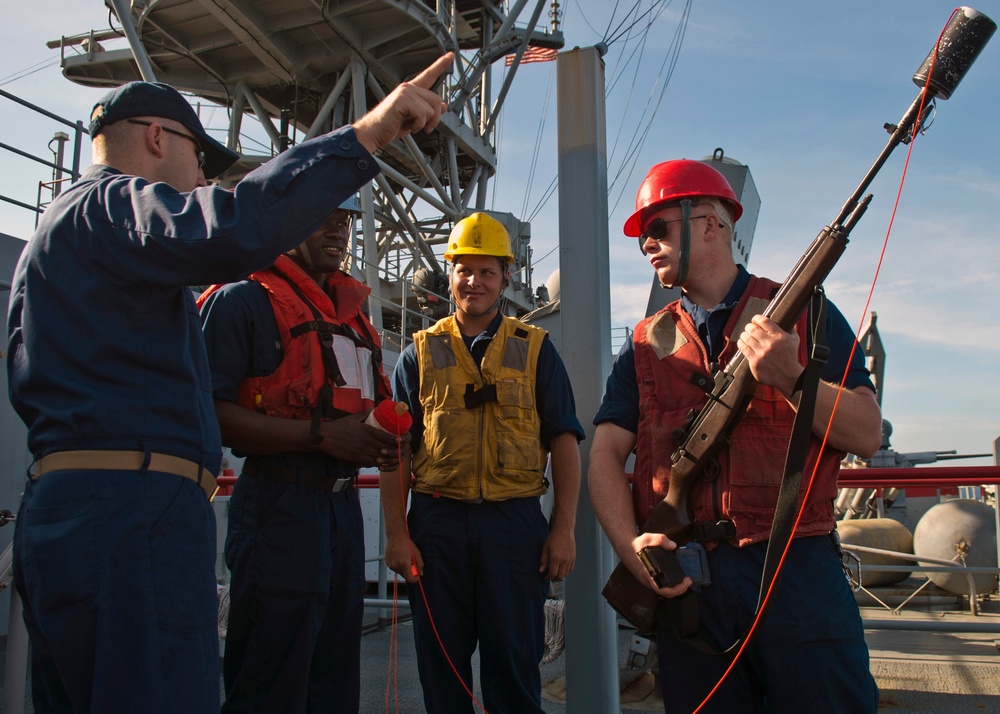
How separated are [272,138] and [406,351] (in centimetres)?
1333

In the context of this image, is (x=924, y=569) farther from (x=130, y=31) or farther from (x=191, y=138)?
(x=130, y=31)

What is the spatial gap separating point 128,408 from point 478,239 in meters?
1.80

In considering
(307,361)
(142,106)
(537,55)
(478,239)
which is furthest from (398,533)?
(537,55)

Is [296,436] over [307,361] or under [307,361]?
under

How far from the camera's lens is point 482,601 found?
2.67m

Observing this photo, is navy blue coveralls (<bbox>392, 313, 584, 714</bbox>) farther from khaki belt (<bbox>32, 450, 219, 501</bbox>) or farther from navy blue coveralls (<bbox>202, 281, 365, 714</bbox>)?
khaki belt (<bbox>32, 450, 219, 501</bbox>)

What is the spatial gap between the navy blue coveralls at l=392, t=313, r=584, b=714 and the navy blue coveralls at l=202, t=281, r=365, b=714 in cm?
27

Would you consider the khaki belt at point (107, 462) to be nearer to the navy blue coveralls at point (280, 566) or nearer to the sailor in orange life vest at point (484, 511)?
the navy blue coveralls at point (280, 566)

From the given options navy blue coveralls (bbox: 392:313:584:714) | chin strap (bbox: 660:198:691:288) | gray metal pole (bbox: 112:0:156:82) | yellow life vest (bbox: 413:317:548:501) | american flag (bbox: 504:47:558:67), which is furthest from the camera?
american flag (bbox: 504:47:558:67)

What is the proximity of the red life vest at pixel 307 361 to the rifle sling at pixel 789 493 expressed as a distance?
133 cm

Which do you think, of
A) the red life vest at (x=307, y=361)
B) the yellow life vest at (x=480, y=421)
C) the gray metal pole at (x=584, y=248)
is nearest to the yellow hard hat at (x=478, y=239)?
the yellow life vest at (x=480, y=421)

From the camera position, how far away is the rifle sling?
176 centimetres

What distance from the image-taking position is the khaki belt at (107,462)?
1.55m

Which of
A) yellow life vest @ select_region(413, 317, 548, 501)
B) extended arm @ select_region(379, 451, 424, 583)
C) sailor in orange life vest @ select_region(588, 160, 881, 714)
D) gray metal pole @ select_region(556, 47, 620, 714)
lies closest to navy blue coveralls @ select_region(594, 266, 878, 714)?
sailor in orange life vest @ select_region(588, 160, 881, 714)
